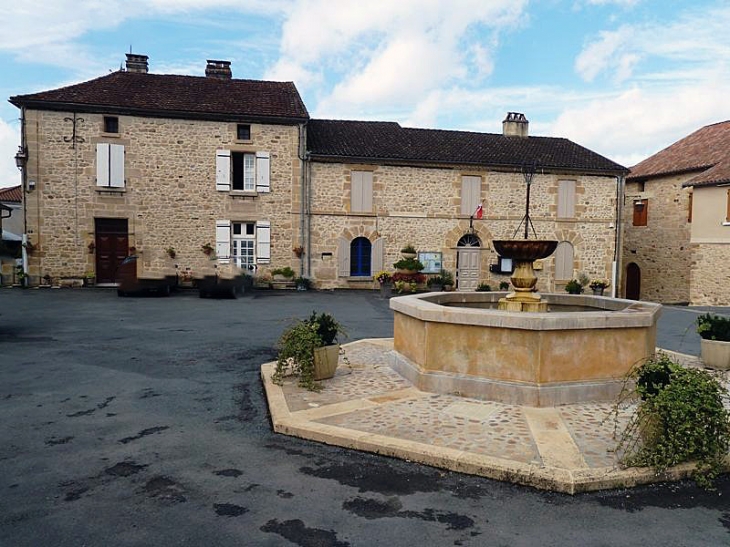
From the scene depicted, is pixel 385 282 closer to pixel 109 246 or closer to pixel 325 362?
pixel 109 246

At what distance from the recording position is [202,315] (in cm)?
1323

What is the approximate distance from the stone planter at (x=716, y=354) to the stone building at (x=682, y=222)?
46.5ft

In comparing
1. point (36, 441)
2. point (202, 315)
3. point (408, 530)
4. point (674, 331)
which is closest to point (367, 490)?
point (408, 530)

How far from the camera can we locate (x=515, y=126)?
24797 mm

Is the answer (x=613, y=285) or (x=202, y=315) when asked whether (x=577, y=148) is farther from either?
(x=202, y=315)

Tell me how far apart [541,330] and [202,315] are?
9580 millimetres

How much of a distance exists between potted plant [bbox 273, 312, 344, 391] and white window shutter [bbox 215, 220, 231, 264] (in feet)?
46.1

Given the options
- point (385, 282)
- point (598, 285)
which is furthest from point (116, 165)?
point (598, 285)

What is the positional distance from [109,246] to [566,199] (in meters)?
18.3

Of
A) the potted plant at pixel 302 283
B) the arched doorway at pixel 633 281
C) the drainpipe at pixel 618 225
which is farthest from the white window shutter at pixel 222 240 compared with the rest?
the arched doorway at pixel 633 281

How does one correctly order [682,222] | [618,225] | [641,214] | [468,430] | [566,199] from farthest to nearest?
[641,214]
[682,222]
[618,225]
[566,199]
[468,430]

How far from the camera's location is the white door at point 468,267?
871 inches

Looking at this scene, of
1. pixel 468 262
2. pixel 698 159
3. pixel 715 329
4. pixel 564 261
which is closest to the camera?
pixel 715 329

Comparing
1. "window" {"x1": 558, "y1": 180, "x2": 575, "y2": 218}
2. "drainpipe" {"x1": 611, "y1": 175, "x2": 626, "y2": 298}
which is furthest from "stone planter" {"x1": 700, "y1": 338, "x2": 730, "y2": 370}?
"drainpipe" {"x1": 611, "y1": 175, "x2": 626, "y2": 298}
